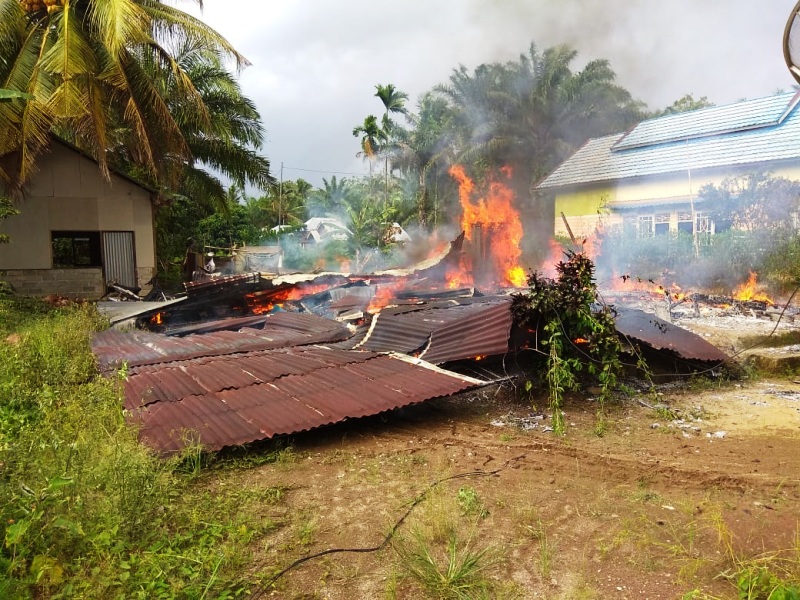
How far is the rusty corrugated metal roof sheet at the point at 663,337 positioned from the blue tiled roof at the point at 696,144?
35.1 ft

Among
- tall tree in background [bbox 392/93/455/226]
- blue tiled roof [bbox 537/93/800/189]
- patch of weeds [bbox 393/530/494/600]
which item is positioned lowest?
patch of weeds [bbox 393/530/494/600]

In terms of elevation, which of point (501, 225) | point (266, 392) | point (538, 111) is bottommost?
point (266, 392)

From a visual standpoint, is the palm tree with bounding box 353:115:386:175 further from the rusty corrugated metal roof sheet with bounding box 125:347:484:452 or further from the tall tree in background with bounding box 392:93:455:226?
the rusty corrugated metal roof sheet with bounding box 125:347:484:452

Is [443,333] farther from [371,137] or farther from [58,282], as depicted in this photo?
[371,137]

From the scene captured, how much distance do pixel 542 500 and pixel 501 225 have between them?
650 inches

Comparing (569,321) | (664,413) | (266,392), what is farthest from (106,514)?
(664,413)

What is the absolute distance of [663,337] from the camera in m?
7.49

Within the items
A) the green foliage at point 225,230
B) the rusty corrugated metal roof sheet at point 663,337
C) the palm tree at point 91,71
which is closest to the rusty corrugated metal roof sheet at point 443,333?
the rusty corrugated metal roof sheet at point 663,337

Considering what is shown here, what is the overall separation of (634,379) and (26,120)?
11661 millimetres

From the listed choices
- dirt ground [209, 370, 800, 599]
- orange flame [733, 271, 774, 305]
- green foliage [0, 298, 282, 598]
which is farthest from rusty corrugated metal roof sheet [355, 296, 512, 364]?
orange flame [733, 271, 774, 305]

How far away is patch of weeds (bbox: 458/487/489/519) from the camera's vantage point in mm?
3865

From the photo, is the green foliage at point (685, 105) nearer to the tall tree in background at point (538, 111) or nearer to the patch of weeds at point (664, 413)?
the tall tree in background at point (538, 111)

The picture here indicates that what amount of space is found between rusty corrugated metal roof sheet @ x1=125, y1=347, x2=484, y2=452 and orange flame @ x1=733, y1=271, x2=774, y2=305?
10640 millimetres

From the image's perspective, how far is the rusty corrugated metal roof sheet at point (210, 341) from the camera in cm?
705
